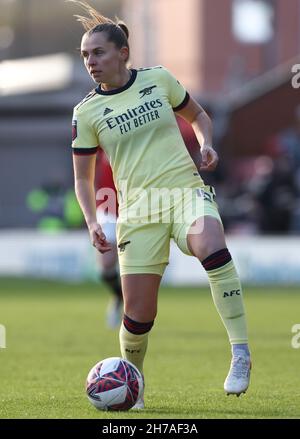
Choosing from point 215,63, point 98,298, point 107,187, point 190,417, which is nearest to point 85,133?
point 190,417

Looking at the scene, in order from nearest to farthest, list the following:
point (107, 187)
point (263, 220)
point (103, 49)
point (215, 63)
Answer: point (103, 49) < point (107, 187) < point (263, 220) < point (215, 63)

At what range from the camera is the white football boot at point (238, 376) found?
21.9 ft

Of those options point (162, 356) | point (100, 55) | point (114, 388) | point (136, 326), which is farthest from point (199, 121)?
point (162, 356)

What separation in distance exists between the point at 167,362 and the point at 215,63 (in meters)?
35.3

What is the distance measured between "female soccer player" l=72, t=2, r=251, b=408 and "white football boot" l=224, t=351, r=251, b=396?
0.04 ft

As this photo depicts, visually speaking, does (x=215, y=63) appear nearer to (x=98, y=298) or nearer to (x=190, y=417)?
(x=98, y=298)

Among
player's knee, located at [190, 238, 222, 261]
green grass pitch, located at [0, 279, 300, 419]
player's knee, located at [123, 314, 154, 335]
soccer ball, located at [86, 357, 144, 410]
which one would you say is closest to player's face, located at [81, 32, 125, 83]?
player's knee, located at [190, 238, 222, 261]

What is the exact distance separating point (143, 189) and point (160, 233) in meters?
0.27

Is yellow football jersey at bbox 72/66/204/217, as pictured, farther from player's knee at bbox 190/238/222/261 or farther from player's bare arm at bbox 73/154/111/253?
player's knee at bbox 190/238/222/261

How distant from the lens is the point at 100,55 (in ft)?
22.7

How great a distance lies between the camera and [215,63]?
4419cm

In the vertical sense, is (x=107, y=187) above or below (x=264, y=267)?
above

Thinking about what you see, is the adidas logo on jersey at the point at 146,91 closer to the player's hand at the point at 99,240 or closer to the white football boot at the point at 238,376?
the player's hand at the point at 99,240

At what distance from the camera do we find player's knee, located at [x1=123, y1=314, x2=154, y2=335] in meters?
6.97
